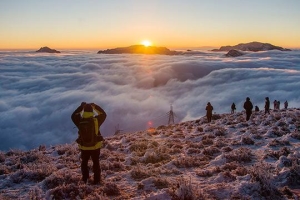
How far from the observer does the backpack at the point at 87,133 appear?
20.7 feet

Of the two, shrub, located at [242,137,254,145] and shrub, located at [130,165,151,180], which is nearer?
shrub, located at [130,165,151,180]

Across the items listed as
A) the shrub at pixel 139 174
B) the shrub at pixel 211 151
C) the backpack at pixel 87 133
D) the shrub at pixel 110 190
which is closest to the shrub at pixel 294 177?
the shrub at pixel 139 174

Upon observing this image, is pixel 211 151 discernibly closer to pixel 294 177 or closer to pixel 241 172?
pixel 241 172

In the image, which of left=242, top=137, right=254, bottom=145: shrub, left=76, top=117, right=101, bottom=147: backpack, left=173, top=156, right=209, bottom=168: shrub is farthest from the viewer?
left=242, top=137, right=254, bottom=145: shrub

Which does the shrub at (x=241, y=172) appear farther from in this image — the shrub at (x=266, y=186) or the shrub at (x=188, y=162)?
the shrub at (x=188, y=162)

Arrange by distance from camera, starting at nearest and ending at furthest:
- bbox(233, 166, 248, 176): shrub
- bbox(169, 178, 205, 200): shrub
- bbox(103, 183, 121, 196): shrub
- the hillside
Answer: bbox(169, 178, 205, 200): shrub
the hillside
bbox(103, 183, 121, 196): shrub
bbox(233, 166, 248, 176): shrub

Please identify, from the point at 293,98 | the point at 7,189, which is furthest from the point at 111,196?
the point at 293,98

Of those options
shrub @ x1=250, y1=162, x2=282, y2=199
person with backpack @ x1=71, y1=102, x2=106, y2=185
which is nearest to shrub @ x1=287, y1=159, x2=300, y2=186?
shrub @ x1=250, y1=162, x2=282, y2=199

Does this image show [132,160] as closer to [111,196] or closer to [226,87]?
[111,196]

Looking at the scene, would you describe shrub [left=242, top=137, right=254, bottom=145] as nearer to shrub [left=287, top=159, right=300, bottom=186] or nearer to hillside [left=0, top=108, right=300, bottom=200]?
hillside [left=0, top=108, right=300, bottom=200]

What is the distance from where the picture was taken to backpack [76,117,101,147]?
20.7ft

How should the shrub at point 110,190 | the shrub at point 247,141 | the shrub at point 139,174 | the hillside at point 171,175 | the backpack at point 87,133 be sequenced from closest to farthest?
1. the hillside at point 171,175
2. the shrub at point 110,190
3. the backpack at point 87,133
4. the shrub at point 139,174
5. the shrub at point 247,141

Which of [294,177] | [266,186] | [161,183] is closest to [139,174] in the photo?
[161,183]

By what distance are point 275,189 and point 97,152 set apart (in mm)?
3789
